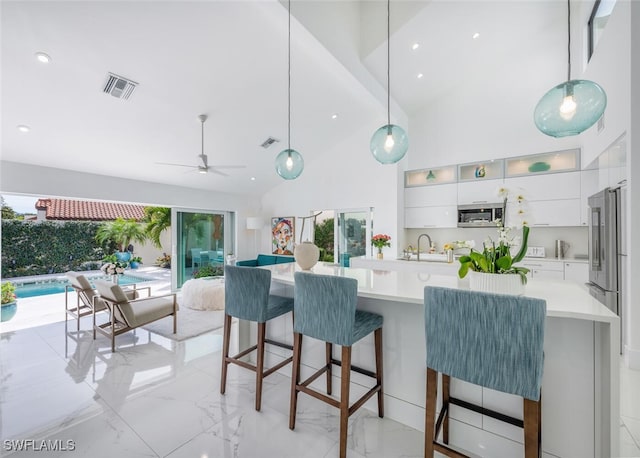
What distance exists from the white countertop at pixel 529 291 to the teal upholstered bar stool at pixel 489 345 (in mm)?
188

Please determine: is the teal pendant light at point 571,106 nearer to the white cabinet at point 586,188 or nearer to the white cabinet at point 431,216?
the white cabinet at point 586,188

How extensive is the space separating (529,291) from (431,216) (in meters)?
3.68

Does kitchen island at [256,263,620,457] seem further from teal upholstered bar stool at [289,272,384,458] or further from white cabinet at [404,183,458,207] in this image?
white cabinet at [404,183,458,207]

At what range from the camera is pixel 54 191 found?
171 inches

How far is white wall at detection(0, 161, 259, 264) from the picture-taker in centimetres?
406

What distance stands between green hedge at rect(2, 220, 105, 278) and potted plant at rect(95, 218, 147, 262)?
194mm

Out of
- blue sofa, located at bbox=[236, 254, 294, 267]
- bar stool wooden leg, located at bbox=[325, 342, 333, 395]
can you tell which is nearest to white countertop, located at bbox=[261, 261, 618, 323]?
bar stool wooden leg, located at bbox=[325, 342, 333, 395]

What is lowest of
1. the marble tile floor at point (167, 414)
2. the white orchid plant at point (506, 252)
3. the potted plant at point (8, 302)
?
the marble tile floor at point (167, 414)

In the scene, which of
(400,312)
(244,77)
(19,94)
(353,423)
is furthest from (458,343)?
(19,94)

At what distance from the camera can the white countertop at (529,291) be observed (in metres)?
1.22

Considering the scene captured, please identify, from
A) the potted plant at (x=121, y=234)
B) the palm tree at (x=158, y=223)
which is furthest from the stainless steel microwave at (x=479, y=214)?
the potted plant at (x=121, y=234)

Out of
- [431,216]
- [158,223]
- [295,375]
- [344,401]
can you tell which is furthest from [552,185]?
[158,223]

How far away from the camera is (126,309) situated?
316 centimetres

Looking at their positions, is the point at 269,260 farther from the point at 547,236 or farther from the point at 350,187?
the point at 547,236
